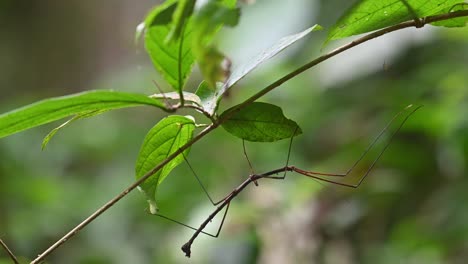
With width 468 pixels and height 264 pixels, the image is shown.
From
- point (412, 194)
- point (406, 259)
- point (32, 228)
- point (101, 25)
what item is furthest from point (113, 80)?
point (406, 259)

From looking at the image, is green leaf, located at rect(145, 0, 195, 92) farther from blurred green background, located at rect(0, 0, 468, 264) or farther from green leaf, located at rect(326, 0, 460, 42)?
blurred green background, located at rect(0, 0, 468, 264)

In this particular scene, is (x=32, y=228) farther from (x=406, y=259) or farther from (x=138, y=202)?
(x=406, y=259)

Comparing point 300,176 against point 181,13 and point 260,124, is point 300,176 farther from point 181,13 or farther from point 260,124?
point 181,13

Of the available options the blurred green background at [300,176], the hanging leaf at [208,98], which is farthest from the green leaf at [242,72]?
the blurred green background at [300,176]

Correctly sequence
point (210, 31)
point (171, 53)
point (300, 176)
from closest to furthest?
1. point (210, 31)
2. point (171, 53)
3. point (300, 176)

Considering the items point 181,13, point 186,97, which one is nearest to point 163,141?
point 186,97
